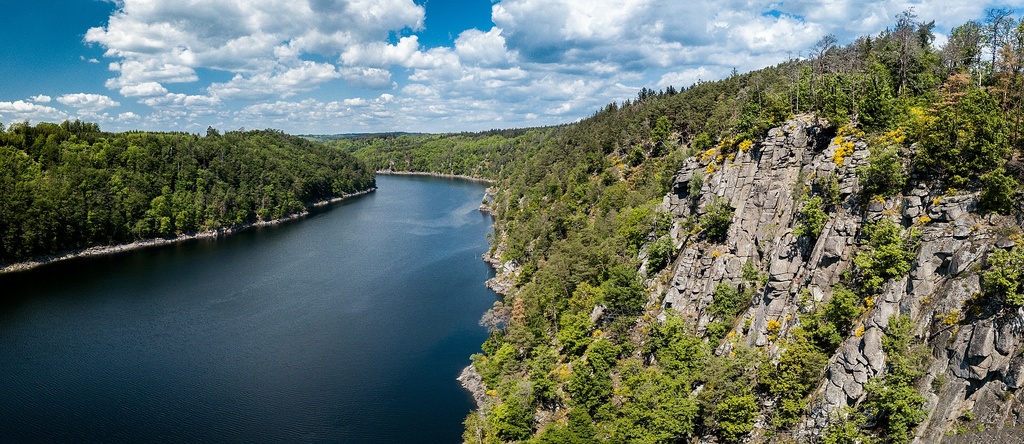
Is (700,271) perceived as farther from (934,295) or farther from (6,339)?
(6,339)

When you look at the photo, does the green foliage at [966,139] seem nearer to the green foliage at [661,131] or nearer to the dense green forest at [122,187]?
the green foliage at [661,131]

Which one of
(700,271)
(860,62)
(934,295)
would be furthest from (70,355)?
(860,62)

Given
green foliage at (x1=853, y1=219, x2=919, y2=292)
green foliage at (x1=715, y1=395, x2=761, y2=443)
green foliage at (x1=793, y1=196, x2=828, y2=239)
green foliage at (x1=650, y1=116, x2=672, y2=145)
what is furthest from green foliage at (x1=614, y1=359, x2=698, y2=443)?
green foliage at (x1=650, y1=116, x2=672, y2=145)

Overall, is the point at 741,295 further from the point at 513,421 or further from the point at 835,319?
the point at 513,421

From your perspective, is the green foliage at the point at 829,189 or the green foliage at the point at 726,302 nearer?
the green foliage at the point at 829,189

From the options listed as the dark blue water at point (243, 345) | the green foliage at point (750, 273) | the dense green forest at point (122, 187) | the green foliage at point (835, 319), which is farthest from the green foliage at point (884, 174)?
the dense green forest at point (122, 187)

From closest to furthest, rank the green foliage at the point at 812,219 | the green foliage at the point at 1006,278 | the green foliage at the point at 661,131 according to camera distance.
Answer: the green foliage at the point at 1006,278 < the green foliage at the point at 812,219 < the green foliage at the point at 661,131

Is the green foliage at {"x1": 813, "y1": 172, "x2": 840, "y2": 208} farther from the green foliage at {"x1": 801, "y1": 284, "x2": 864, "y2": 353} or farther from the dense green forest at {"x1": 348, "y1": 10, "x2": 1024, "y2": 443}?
the green foliage at {"x1": 801, "y1": 284, "x2": 864, "y2": 353}
